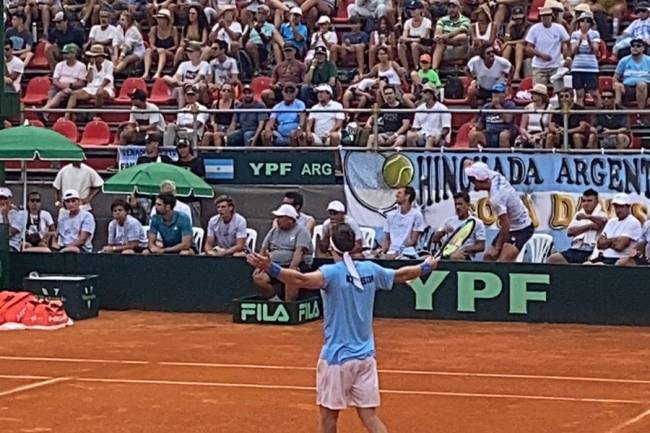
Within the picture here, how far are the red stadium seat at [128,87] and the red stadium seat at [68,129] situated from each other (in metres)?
0.98

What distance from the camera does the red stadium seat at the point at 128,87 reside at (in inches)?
950

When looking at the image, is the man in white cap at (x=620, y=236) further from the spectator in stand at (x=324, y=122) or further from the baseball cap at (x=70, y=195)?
the baseball cap at (x=70, y=195)

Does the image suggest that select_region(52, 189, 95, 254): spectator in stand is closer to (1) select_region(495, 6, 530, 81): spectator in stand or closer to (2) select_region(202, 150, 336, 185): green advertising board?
(2) select_region(202, 150, 336, 185): green advertising board

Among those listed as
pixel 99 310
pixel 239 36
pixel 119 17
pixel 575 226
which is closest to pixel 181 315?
pixel 99 310

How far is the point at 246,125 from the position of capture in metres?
21.8

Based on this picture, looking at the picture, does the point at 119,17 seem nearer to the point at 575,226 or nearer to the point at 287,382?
the point at 575,226

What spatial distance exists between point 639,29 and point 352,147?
4915 millimetres

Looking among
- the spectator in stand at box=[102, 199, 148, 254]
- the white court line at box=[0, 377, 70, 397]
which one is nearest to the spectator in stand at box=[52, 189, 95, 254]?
the spectator in stand at box=[102, 199, 148, 254]

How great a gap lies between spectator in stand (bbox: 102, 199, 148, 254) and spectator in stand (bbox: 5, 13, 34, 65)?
23.2ft

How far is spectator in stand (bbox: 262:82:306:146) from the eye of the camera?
21375 millimetres

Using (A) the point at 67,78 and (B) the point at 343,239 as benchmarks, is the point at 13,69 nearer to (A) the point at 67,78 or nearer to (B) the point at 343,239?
(A) the point at 67,78

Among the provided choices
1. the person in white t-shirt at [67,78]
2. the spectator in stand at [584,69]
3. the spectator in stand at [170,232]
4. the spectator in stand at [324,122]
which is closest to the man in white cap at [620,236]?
the spectator in stand at [584,69]

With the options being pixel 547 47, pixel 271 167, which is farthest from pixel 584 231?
pixel 271 167

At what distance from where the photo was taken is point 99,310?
756 inches
